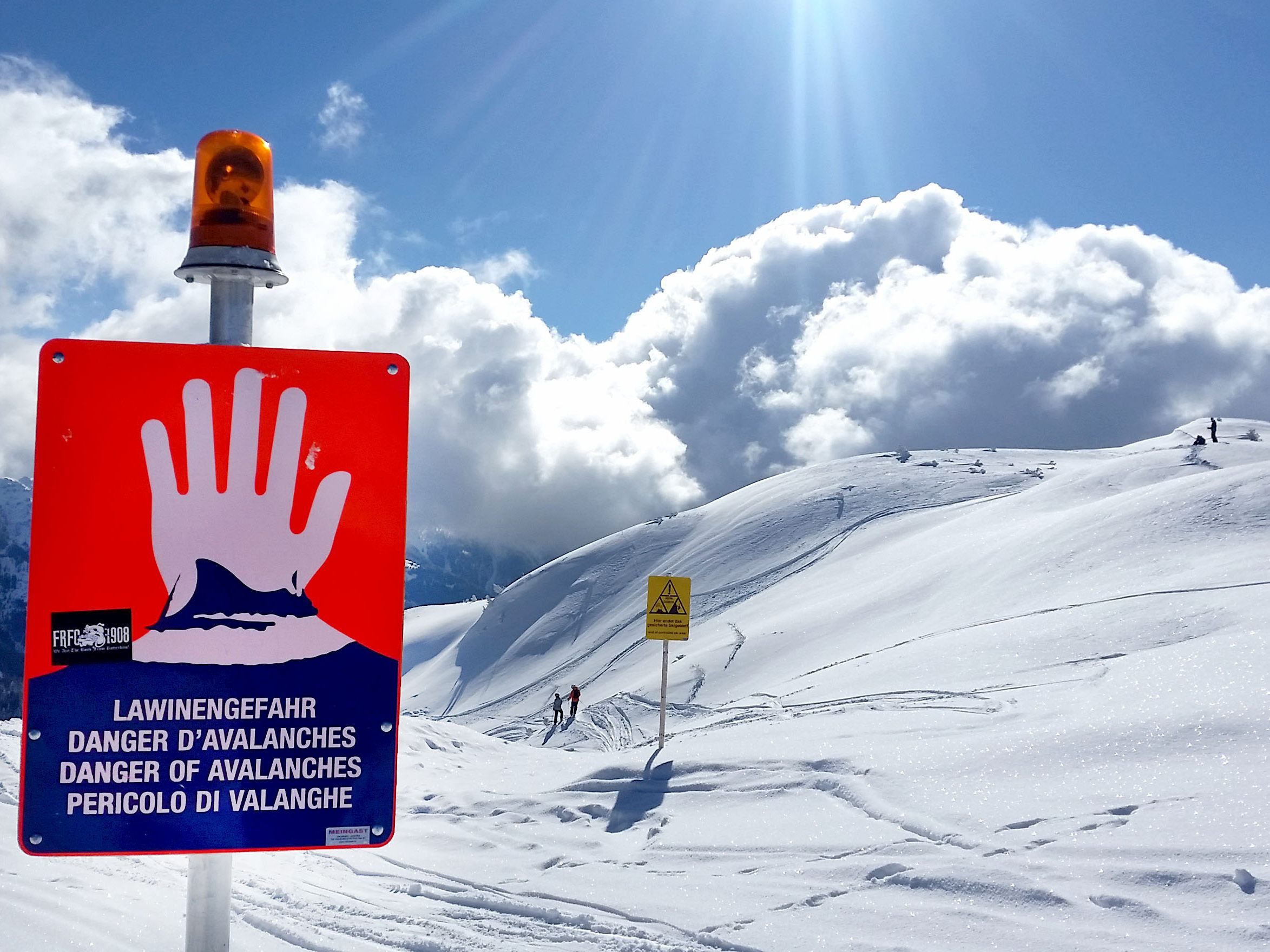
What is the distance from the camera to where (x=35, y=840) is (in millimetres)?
1926

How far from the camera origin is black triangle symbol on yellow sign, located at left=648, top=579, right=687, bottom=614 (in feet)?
37.3

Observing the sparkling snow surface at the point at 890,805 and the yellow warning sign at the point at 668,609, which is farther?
the yellow warning sign at the point at 668,609

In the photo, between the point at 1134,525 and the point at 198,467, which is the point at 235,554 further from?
the point at 1134,525

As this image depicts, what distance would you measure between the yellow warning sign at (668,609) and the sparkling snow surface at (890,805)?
4.68 feet

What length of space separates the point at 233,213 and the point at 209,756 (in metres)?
1.24

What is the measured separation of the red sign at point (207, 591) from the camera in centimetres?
196

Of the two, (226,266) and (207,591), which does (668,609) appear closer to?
(207,591)

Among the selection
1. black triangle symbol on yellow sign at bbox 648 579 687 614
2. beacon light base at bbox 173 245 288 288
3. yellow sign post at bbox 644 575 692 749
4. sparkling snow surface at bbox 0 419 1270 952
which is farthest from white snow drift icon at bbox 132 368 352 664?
black triangle symbol on yellow sign at bbox 648 579 687 614

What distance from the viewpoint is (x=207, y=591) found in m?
2.01

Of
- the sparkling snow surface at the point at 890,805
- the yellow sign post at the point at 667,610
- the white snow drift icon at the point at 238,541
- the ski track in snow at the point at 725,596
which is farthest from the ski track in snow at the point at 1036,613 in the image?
the white snow drift icon at the point at 238,541

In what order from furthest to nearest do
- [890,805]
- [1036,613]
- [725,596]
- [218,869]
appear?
1. [725,596]
2. [1036,613]
3. [890,805]
4. [218,869]

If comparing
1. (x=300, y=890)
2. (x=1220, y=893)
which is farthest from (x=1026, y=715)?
(x=300, y=890)

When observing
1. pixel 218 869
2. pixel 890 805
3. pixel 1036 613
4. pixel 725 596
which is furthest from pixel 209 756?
pixel 725 596

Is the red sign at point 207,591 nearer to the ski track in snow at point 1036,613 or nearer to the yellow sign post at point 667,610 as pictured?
the yellow sign post at point 667,610
